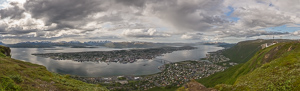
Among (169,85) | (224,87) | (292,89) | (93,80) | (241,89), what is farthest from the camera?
(93,80)

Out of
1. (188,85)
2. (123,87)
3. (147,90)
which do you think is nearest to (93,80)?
(123,87)

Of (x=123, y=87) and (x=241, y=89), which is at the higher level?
(x=241, y=89)

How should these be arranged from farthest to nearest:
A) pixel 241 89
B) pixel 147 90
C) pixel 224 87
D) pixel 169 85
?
pixel 169 85, pixel 147 90, pixel 224 87, pixel 241 89

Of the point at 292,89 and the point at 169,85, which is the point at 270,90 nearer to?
the point at 292,89

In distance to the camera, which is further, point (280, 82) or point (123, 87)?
point (123, 87)

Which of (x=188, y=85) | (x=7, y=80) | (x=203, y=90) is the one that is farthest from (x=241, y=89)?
(x=7, y=80)

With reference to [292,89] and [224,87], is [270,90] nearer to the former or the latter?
[292,89]

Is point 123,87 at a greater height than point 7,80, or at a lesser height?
lesser

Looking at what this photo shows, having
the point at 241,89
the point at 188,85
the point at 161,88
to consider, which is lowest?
the point at 161,88

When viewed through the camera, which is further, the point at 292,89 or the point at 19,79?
the point at 19,79
